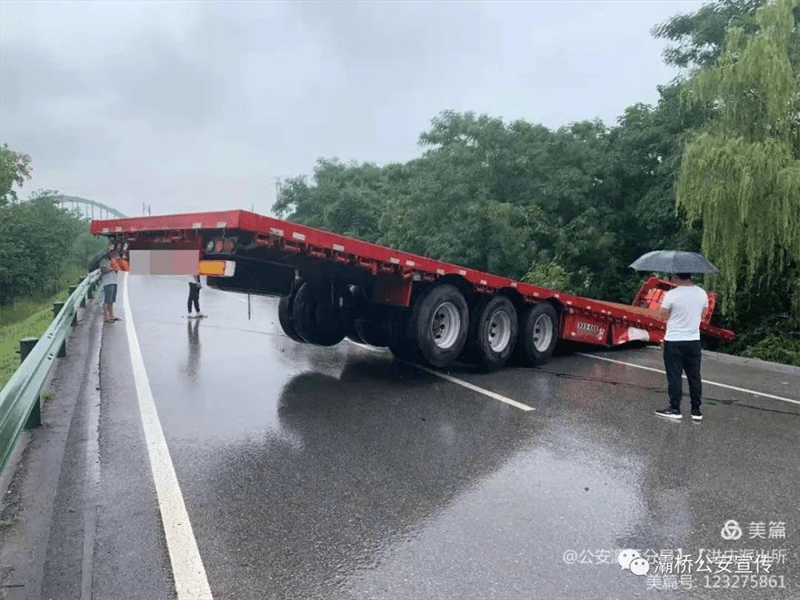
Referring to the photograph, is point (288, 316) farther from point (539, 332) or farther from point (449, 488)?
point (449, 488)

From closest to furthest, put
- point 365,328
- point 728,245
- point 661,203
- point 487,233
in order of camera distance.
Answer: point 365,328, point 728,245, point 661,203, point 487,233

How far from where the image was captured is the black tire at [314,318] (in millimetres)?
9190

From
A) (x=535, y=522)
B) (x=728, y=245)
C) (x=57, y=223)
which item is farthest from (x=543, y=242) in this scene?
(x=57, y=223)

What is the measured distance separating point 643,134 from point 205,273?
48.0 feet

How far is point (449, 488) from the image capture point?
450cm

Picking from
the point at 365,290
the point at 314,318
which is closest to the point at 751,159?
the point at 365,290

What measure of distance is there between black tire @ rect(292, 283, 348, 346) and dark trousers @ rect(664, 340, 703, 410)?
4.36 metres

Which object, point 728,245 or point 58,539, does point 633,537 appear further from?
point 728,245

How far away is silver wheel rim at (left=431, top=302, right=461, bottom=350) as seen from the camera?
8281 mm

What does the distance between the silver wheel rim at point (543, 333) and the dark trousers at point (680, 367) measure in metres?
2.90

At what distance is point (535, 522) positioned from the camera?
397 cm

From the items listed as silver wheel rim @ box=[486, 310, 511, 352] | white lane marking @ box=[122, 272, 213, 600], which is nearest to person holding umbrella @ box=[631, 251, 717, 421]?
silver wheel rim @ box=[486, 310, 511, 352]

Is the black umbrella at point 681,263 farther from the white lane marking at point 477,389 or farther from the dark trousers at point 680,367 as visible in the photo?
the white lane marking at point 477,389

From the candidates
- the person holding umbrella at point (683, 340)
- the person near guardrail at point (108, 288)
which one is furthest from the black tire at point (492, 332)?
the person near guardrail at point (108, 288)
